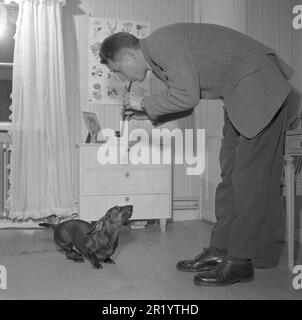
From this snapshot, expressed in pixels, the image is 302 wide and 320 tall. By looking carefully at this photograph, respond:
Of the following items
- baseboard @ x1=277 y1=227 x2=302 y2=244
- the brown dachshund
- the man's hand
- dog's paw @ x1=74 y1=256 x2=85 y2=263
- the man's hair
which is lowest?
dog's paw @ x1=74 y1=256 x2=85 y2=263

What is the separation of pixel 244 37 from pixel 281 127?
38 centimetres

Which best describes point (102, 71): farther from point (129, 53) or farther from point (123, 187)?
point (129, 53)

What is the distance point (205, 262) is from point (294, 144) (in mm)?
671

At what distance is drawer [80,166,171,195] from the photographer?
2.86 meters

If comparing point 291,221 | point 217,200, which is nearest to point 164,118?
point 217,200

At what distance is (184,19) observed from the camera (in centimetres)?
352

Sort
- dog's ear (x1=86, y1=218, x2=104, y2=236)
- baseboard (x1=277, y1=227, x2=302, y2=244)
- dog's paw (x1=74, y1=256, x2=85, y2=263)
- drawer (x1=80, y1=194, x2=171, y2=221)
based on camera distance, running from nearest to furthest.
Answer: dog's ear (x1=86, y1=218, x2=104, y2=236)
dog's paw (x1=74, y1=256, x2=85, y2=263)
baseboard (x1=277, y1=227, x2=302, y2=244)
drawer (x1=80, y1=194, x2=171, y2=221)

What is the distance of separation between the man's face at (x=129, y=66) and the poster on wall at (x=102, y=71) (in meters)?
1.67

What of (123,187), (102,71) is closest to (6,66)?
(102,71)

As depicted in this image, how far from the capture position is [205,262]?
1.82 meters

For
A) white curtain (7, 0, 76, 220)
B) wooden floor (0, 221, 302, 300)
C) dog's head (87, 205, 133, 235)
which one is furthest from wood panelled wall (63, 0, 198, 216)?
dog's head (87, 205, 133, 235)

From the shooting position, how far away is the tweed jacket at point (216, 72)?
1.46m

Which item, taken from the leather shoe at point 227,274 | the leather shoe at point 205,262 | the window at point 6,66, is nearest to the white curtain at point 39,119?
the window at point 6,66

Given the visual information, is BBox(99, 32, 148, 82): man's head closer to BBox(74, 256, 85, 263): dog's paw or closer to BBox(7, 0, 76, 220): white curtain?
BBox(74, 256, 85, 263): dog's paw
